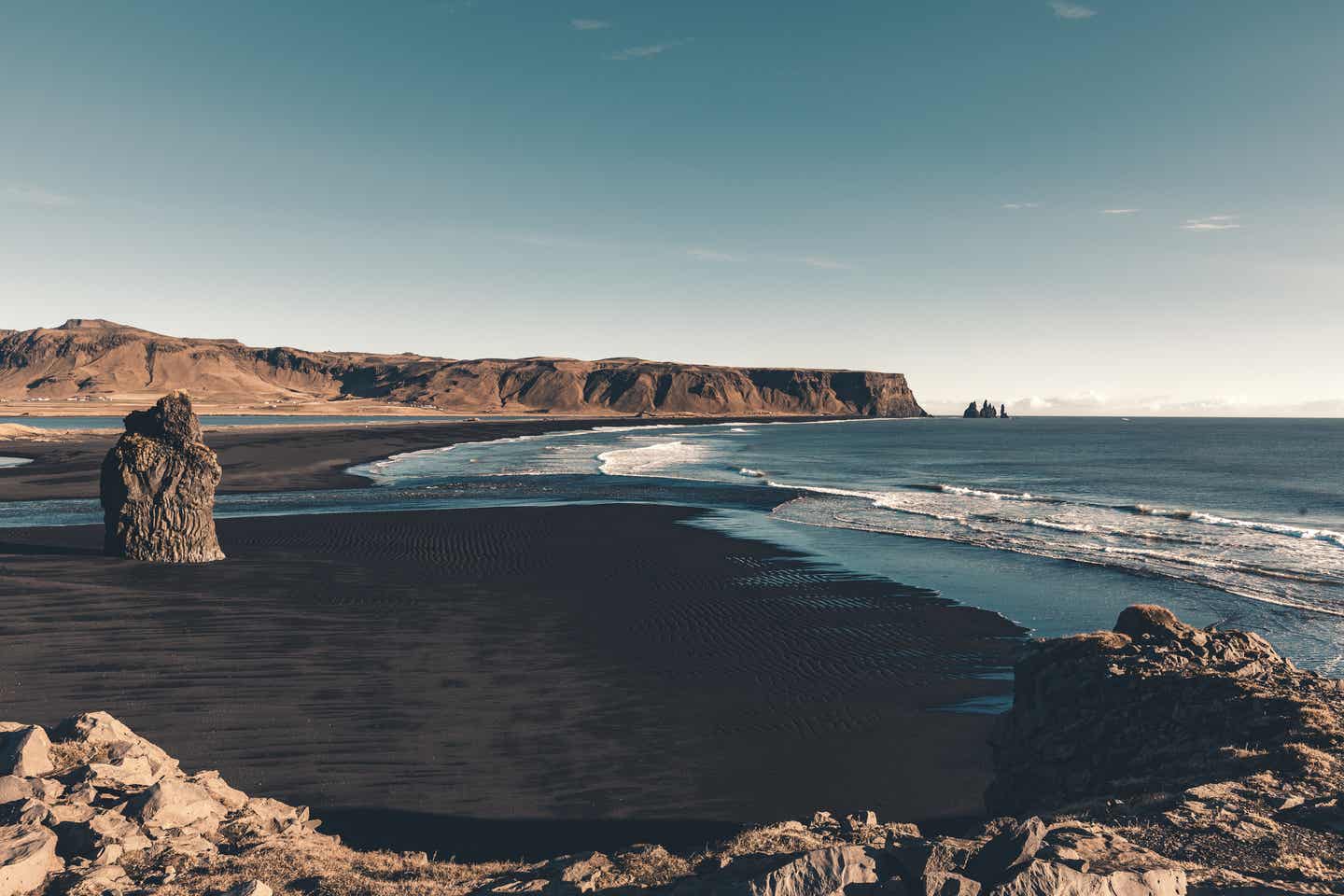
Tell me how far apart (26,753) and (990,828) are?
31.6ft

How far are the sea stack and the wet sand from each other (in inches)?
765

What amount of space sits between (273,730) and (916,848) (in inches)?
356

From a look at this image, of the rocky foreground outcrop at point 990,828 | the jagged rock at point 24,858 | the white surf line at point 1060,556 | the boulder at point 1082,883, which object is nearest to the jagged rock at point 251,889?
the rocky foreground outcrop at point 990,828

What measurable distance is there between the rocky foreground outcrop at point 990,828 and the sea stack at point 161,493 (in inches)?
549

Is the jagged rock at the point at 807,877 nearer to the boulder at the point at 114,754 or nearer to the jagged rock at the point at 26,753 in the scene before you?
the boulder at the point at 114,754

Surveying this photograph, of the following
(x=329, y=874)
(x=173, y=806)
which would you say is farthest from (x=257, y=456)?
(x=329, y=874)

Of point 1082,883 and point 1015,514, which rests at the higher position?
point 1082,883

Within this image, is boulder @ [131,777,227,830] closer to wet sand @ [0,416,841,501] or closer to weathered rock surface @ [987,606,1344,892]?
weathered rock surface @ [987,606,1344,892]

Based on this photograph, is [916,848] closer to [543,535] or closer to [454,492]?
[543,535]

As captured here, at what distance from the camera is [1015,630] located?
1627 centimetres

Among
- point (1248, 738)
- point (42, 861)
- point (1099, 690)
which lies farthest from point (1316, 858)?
point (42, 861)

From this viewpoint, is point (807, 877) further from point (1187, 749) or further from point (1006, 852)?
point (1187, 749)

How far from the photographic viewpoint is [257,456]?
5688cm

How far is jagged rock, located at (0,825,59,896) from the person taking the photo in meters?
5.20
